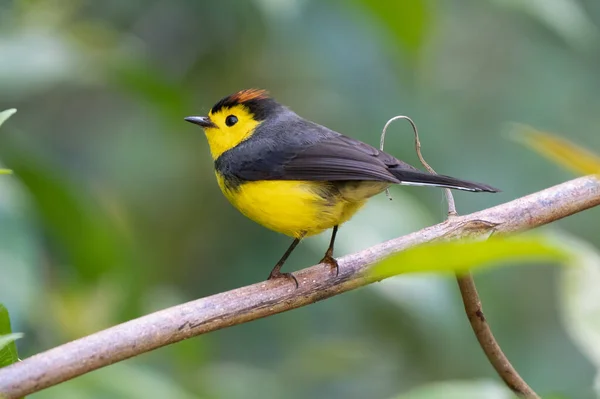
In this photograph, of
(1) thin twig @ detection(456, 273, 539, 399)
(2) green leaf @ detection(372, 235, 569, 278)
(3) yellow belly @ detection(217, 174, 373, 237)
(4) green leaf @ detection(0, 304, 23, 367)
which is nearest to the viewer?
(2) green leaf @ detection(372, 235, 569, 278)

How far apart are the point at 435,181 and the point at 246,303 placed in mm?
839

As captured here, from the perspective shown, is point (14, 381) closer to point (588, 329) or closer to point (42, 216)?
point (588, 329)

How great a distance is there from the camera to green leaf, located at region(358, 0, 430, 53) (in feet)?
8.40

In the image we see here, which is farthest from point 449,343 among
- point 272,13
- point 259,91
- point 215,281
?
point 272,13

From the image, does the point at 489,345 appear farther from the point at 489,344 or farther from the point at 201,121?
the point at 201,121

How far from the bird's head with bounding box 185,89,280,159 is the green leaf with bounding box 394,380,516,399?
2170mm

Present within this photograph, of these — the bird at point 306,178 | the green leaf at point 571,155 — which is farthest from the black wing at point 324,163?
the green leaf at point 571,155

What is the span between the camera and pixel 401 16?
8.51ft

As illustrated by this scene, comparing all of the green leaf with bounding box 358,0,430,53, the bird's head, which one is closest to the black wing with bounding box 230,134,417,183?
the bird's head

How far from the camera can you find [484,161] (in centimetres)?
510

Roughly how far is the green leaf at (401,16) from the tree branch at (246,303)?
58 cm

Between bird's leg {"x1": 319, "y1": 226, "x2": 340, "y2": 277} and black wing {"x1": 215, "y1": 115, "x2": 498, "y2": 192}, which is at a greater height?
black wing {"x1": 215, "y1": 115, "x2": 498, "y2": 192}

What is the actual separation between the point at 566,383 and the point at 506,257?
14.6ft

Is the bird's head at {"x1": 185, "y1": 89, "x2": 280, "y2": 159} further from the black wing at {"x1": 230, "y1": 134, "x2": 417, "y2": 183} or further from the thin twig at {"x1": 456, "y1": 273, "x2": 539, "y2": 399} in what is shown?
the thin twig at {"x1": 456, "y1": 273, "x2": 539, "y2": 399}
